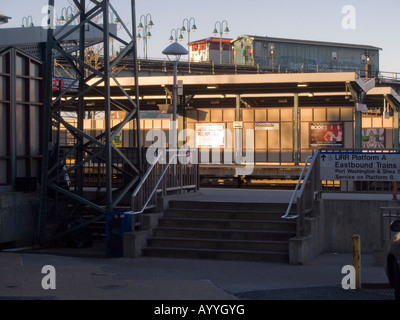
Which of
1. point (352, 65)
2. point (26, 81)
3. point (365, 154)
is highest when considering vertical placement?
point (352, 65)

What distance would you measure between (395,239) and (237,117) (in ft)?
74.4

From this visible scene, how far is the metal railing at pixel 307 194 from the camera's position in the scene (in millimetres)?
13259

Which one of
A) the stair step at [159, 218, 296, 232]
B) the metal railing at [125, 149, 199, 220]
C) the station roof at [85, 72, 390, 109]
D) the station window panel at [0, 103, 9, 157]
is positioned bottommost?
the stair step at [159, 218, 296, 232]

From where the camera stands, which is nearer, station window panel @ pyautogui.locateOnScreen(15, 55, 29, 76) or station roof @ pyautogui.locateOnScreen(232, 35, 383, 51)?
station window panel @ pyautogui.locateOnScreen(15, 55, 29, 76)

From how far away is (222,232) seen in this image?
14.0 meters

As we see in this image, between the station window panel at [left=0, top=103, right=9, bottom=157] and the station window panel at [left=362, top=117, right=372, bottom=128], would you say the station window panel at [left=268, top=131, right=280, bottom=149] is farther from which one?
the station window panel at [left=0, top=103, right=9, bottom=157]

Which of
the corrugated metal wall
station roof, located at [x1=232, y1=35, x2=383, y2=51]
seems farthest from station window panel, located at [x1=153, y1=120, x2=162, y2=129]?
station roof, located at [x1=232, y1=35, x2=383, y2=51]

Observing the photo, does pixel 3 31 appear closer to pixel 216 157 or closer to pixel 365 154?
pixel 365 154

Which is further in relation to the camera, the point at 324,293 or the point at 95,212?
the point at 95,212

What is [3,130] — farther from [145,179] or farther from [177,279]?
[177,279]

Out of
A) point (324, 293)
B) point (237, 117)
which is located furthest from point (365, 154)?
point (237, 117)

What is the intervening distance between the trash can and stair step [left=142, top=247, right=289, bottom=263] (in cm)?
53

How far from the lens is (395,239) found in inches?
369

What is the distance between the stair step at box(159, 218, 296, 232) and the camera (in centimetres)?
1400
